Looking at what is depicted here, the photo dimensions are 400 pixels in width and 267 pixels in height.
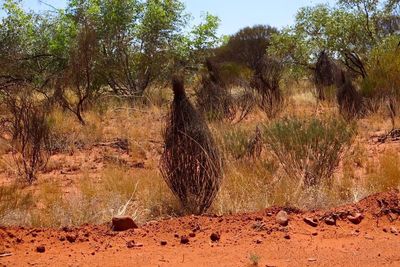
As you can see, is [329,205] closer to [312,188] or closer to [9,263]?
[312,188]

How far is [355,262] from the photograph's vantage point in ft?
15.9

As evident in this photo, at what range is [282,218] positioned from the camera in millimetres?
5785

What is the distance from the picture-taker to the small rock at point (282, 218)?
5734mm

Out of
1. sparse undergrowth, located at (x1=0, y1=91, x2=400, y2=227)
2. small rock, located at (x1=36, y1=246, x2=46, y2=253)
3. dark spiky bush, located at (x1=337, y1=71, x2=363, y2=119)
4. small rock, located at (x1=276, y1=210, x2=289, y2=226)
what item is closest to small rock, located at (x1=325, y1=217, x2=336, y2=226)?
small rock, located at (x1=276, y1=210, x2=289, y2=226)

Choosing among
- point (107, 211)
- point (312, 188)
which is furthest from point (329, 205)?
point (107, 211)

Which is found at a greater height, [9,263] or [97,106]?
[97,106]

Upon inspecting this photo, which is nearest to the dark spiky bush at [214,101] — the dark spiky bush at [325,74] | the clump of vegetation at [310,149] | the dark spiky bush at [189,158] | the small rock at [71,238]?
the dark spiky bush at [325,74]

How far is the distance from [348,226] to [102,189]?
344cm

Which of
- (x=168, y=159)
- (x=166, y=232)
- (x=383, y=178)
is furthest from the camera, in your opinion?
(x=383, y=178)

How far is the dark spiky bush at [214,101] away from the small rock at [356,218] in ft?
27.8

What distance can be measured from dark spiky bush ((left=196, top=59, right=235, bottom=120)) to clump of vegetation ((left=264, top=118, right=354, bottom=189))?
226 inches

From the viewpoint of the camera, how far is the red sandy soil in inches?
192

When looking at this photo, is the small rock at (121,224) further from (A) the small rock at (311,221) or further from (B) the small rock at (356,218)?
(B) the small rock at (356,218)

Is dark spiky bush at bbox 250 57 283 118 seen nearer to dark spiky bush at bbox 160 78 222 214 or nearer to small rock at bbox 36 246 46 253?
dark spiky bush at bbox 160 78 222 214
